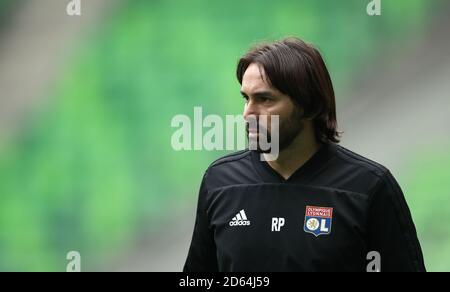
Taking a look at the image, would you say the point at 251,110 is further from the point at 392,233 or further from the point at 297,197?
the point at 392,233

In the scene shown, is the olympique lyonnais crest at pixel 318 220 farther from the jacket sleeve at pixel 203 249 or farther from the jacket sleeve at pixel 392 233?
the jacket sleeve at pixel 203 249

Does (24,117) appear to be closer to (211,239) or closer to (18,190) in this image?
(18,190)

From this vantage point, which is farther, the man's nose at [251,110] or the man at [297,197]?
the man's nose at [251,110]

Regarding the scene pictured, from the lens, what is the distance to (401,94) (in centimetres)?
388

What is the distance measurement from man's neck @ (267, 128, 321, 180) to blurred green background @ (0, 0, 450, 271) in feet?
4.90

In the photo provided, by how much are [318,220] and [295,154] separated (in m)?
0.27

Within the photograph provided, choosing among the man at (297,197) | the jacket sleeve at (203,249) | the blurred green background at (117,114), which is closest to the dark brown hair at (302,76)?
the man at (297,197)

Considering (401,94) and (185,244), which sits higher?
(401,94)

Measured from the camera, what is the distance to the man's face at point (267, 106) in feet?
7.93

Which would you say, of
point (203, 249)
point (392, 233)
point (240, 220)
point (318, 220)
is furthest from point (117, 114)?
point (392, 233)

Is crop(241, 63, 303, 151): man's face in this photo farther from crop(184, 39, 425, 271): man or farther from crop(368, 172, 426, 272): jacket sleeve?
crop(368, 172, 426, 272): jacket sleeve

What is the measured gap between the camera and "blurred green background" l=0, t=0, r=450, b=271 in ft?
13.0
